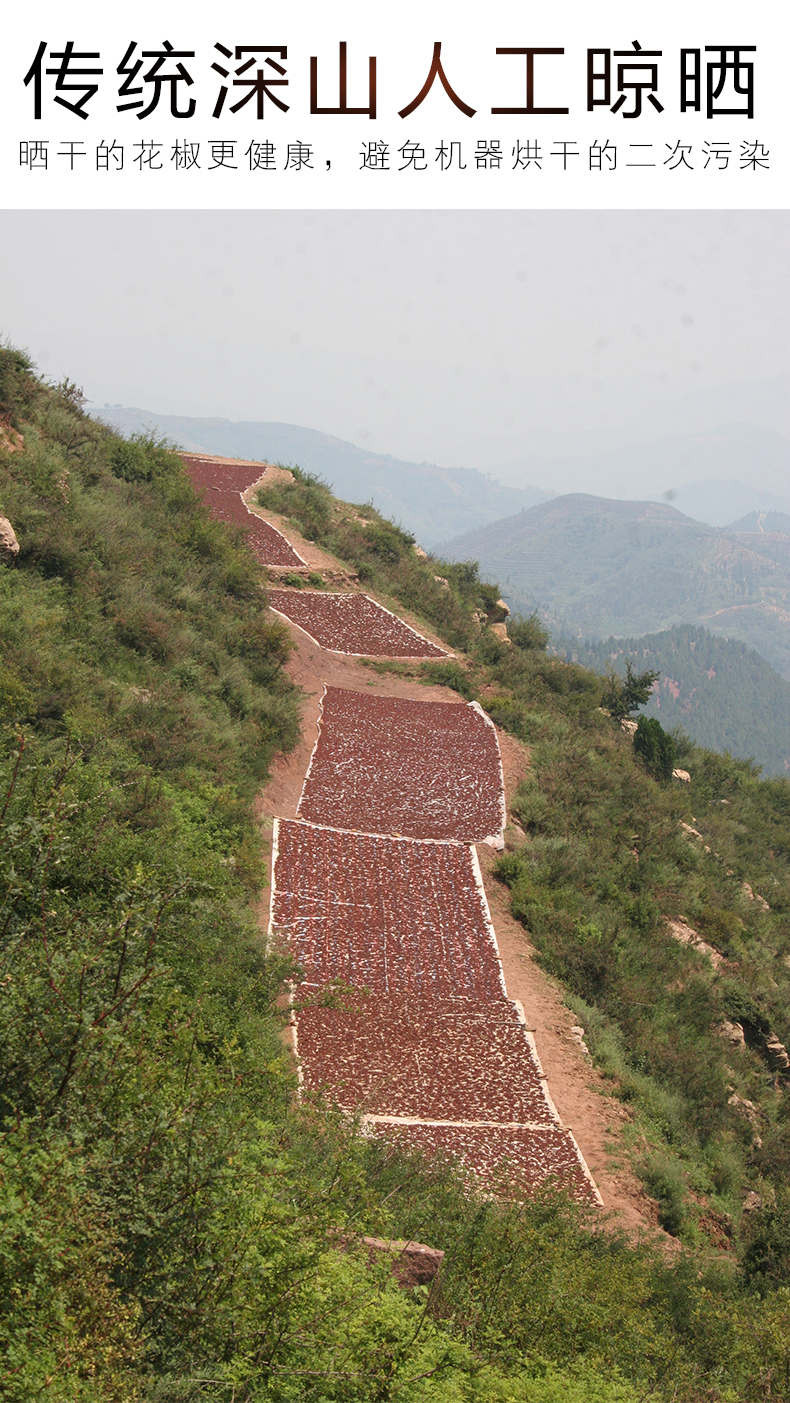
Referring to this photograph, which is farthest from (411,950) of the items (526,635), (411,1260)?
(526,635)

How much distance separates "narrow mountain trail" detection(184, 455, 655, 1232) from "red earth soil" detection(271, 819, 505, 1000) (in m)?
0.02

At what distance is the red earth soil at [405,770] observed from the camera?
45.6 ft

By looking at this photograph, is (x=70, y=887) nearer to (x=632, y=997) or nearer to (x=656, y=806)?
(x=632, y=997)

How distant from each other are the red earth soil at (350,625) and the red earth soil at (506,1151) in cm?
1309

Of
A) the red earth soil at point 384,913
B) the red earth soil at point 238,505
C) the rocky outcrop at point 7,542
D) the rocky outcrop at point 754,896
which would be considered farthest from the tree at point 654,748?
the rocky outcrop at point 7,542

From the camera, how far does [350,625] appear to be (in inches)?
870

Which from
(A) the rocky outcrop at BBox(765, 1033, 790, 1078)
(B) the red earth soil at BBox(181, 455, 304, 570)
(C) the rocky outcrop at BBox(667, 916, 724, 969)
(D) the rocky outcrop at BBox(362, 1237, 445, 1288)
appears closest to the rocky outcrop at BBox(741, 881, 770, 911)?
(C) the rocky outcrop at BBox(667, 916, 724, 969)

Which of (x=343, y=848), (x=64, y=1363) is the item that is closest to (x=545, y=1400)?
(x=64, y=1363)

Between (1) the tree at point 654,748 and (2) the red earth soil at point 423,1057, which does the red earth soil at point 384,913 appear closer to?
(2) the red earth soil at point 423,1057

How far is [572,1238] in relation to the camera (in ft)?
21.0

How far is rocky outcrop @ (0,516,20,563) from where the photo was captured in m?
11.5

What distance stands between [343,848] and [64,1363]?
379 inches

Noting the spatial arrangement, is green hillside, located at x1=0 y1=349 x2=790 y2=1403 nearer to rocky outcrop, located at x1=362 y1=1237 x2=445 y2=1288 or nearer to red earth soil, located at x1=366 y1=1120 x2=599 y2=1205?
rocky outcrop, located at x1=362 y1=1237 x2=445 y2=1288

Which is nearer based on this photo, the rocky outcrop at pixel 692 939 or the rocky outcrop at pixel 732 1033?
the rocky outcrop at pixel 732 1033
